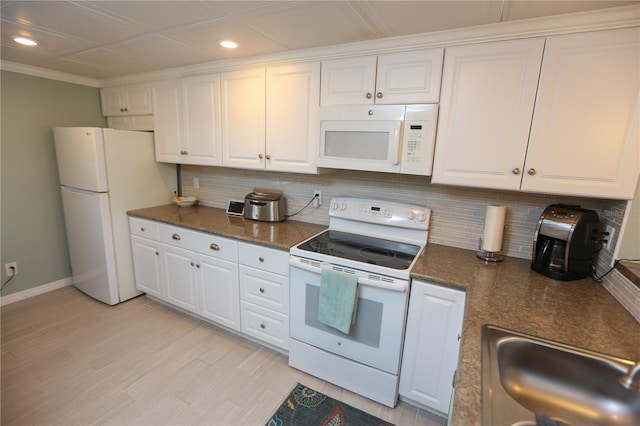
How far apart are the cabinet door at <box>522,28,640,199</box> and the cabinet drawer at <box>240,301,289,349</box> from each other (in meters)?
1.81

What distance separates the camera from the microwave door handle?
176 cm

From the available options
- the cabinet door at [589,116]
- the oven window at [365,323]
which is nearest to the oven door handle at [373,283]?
the oven window at [365,323]

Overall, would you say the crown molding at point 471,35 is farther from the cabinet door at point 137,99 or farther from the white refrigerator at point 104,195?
the white refrigerator at point 104,195

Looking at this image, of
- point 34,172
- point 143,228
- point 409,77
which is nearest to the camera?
point 409,77

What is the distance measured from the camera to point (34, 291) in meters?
2.93

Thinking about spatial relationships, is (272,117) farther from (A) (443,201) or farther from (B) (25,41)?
(B) (25,41)

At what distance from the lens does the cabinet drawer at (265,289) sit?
205 centimetres

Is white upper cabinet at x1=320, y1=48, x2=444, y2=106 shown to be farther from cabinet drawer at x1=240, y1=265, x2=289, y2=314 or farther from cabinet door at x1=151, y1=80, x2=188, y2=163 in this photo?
cabinet door at x1=151, y1=80, x2=188, y2=163

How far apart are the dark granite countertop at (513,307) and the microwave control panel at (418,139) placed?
0.57 m

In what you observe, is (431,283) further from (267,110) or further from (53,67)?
(53,67)

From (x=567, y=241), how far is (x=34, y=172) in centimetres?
424

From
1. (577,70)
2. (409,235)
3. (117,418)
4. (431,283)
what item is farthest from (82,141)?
(577,70)

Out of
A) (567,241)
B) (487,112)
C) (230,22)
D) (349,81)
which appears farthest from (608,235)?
(230,22)

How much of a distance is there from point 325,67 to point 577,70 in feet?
4.38
